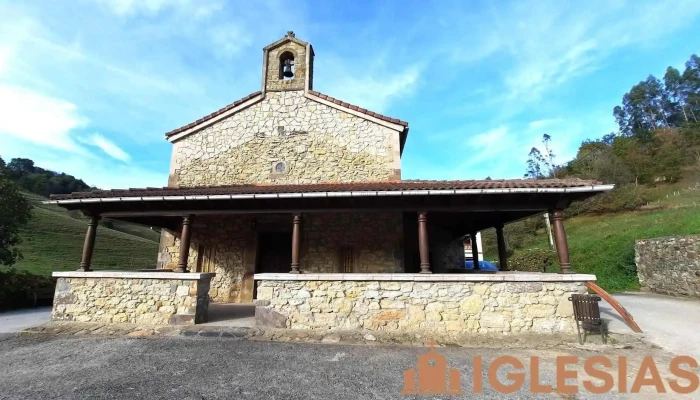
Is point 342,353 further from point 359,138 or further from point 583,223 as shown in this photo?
point 583,223

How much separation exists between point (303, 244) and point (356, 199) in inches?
122

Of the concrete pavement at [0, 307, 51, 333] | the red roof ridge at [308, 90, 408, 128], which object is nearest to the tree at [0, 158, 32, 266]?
the concrete pavement at [0, 307, 51, 333]

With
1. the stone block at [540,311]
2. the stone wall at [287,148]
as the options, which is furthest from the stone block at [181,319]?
the stone block at [540,311]

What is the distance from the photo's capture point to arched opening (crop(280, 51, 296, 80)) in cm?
1122

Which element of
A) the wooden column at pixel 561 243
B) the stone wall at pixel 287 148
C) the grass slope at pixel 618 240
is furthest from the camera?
the grass slope at pixel 618 240

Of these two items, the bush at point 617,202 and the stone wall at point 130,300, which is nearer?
the stone wall at point 130,300

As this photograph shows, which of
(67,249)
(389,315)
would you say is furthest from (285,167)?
(67,249)

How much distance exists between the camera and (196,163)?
1028 centimetres

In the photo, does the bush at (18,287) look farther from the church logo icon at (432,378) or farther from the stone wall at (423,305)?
the church logo icon at (432,378)

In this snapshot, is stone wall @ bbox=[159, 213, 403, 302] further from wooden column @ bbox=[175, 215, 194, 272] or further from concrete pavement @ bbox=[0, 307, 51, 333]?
concrete pavement @ bbox=[0, 307, 51, 333]

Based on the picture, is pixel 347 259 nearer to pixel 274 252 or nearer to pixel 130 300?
pixel 274 252

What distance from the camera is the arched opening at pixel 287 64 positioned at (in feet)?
36.8

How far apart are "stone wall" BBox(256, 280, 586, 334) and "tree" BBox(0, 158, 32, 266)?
37.8 ft

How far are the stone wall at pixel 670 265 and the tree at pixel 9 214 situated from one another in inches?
931
